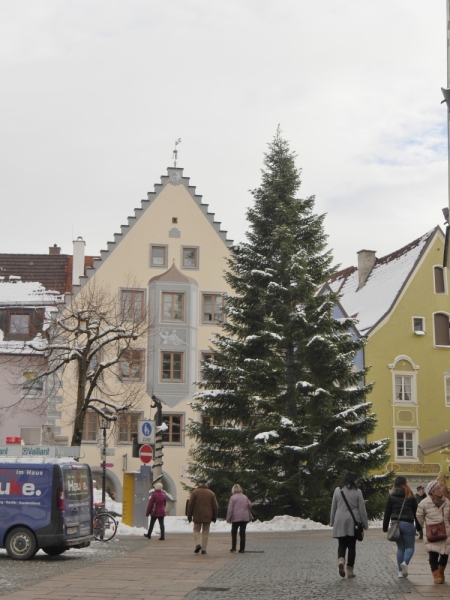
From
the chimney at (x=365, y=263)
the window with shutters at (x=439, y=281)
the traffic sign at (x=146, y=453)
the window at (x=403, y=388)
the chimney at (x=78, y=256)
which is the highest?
the chimney at (x=365, y=263)

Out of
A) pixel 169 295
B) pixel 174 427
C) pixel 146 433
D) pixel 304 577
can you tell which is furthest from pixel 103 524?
pixel 169 295

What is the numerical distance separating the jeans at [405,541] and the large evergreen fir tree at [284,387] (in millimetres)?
Answer: 15070

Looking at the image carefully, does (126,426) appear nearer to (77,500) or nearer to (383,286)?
(383,286)

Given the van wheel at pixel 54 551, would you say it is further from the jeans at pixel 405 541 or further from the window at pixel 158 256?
the window at pixel 158 256

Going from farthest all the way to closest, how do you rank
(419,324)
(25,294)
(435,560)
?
(419,324) → (25,294) → (435,560)

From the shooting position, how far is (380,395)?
159 ft

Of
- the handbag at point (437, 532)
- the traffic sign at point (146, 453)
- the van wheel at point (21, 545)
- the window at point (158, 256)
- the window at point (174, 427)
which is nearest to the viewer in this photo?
the handbag at point (437, 532)

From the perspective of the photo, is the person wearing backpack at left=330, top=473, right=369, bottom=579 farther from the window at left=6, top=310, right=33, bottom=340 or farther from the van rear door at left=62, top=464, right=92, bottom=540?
the window at left=6, top=310, right=33, bottom=340

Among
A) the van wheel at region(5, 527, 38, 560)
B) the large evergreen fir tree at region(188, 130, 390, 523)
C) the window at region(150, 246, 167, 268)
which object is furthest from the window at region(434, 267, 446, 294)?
the van wheel at region(5, 527, 38, 560)

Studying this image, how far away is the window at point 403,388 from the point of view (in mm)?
48719

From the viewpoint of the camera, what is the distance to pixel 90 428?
4519 centimetres

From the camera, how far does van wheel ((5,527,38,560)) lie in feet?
59.9

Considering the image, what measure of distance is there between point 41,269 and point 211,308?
10.2 metres

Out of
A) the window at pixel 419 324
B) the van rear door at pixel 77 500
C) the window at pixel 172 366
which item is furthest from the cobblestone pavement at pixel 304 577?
the window at pixel 419 324
